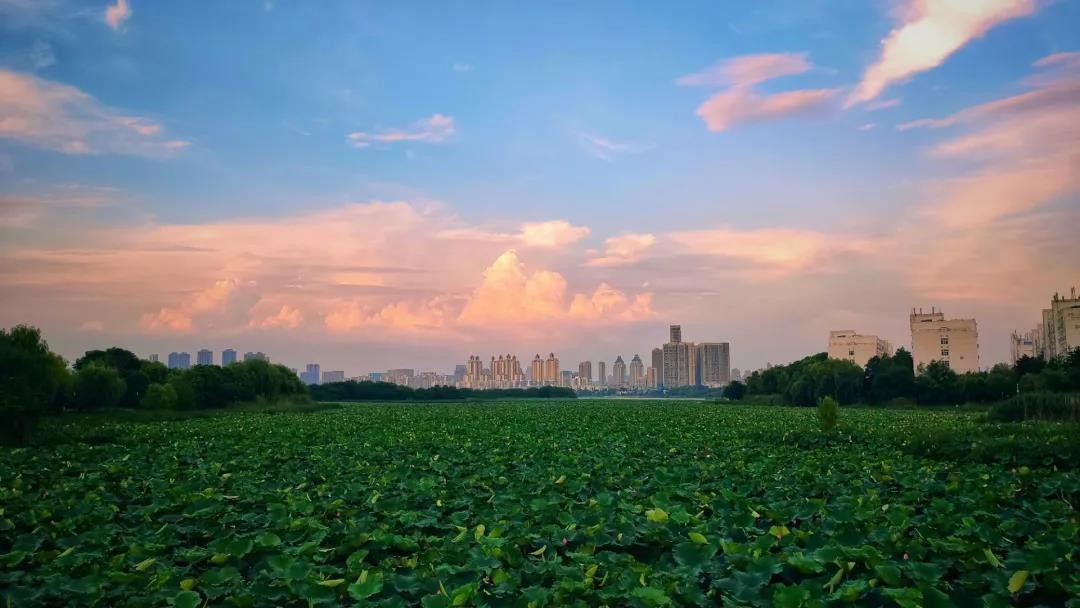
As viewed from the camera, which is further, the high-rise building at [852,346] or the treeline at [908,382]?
the high-rise building at [852,346]

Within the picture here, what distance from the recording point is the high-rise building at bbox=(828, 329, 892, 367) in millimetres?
120625

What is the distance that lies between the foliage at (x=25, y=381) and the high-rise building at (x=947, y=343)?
3890 inches

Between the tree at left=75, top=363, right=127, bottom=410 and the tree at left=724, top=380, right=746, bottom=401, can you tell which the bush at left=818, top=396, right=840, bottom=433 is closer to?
the tree at left=75, top=363, right=127, bottom=410

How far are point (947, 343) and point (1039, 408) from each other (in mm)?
87599

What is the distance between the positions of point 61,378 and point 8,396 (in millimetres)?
20339

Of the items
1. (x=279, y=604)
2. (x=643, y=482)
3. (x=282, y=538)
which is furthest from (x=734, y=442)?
(x=279, y=604)

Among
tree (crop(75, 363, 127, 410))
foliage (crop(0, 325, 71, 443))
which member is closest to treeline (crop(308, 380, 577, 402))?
tree (crop(75, 363, 127, 410))

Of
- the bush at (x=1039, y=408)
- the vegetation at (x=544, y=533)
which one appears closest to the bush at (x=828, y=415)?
the vegetation at (x=544, y=533)

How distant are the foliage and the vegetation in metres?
8.12

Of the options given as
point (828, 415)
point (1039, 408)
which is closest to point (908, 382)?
point (1039, 408)

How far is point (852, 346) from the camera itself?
121312mm

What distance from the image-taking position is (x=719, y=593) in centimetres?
447

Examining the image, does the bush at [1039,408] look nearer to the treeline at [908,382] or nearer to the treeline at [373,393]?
the treeline at [908,382]

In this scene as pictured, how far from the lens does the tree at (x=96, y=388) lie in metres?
40.4
